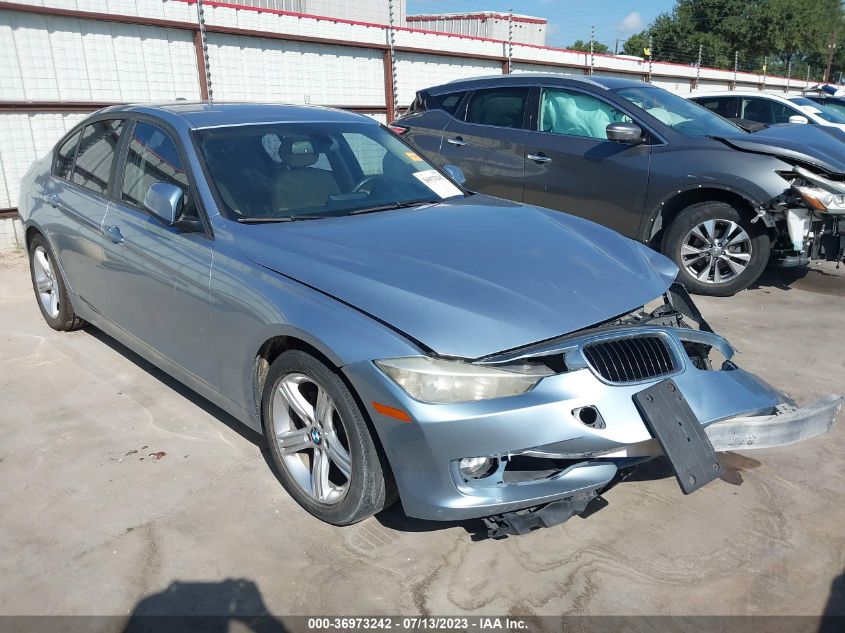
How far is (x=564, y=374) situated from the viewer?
249 centimetres

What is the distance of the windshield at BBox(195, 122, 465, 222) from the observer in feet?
11.3

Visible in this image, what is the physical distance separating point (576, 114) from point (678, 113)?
913 mm

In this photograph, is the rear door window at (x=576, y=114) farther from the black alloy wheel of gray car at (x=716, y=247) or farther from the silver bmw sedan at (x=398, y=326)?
the silver bmw sedan at (x=398, y=326)

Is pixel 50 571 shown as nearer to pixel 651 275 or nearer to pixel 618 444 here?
pixel 618 444

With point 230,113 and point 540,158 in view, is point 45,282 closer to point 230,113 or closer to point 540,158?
point 230,113

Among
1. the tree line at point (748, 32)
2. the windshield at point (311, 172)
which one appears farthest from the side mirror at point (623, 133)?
the tree line at point (748, 32)

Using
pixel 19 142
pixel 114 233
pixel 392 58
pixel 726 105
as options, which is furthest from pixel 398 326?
pixel 392 58

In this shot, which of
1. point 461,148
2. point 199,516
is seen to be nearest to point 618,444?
point 199,516

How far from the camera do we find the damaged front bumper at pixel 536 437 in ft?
8.01

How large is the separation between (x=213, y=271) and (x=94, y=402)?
60.5 inches

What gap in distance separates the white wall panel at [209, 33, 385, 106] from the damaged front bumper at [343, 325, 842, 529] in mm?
7363

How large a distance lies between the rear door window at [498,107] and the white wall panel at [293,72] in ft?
9.81

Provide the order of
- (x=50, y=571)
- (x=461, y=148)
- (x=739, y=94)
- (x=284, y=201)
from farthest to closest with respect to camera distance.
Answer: (x=739, y=94) < (x=461, y=148) < (x=284, y=201) < (x=50, y=571)

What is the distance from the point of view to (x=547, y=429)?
8.02 ft
